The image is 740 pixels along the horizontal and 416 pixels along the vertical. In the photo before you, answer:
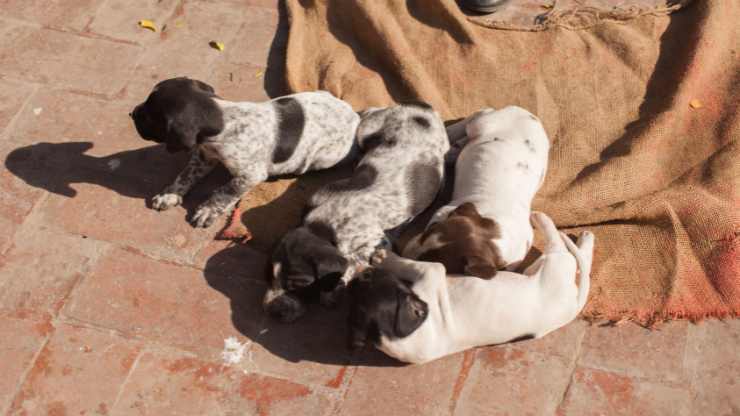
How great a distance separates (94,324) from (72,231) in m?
0.92

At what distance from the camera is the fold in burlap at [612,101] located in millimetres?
5836

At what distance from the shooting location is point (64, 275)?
5.80 meters

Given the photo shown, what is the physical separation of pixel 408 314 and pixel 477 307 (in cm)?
54

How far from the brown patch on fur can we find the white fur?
0.11 m

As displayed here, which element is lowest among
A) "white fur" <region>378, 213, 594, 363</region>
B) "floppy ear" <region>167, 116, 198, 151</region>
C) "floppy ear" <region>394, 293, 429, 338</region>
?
"white fur" <region>378, 213, 594, 363</region>

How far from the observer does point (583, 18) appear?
7.60m

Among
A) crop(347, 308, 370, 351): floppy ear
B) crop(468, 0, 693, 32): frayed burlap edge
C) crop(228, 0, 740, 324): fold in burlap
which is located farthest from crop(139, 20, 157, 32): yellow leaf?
crop(347, 308, 370, 351): floppy ear

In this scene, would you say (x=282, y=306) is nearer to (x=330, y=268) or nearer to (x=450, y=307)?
(x=330, y=268)

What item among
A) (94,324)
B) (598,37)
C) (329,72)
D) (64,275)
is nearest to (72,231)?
(64,275)

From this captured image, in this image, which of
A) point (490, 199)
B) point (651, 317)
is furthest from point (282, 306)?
point (651, 317)

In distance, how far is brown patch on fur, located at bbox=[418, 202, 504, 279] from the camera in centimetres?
504

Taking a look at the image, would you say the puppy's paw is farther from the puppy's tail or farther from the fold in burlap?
the puppy's tail

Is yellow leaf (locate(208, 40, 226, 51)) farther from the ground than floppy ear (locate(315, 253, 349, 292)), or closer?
closer

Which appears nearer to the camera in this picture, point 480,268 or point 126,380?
point 480,268
